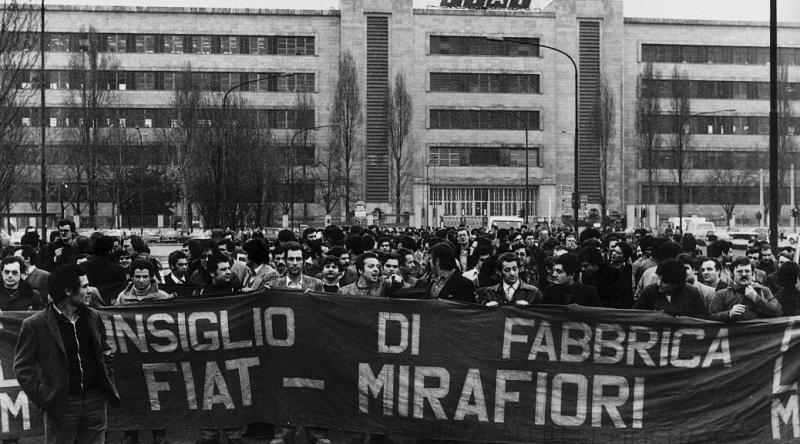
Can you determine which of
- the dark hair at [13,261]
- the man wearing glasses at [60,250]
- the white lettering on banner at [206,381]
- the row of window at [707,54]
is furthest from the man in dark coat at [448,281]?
the row of window at [707,54]

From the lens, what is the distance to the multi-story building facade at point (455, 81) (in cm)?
8188

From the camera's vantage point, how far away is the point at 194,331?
9805 mm

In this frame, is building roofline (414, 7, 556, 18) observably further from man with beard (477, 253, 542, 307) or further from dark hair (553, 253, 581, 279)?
man with beard (477, 253, 542, 307)

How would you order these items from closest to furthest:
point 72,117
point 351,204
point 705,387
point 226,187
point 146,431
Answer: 1. point 705,387
2. point 146,431
3. point 226,187
4. point 72,117
5. point 351,204

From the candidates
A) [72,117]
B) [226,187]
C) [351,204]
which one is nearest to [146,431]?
[226,187]

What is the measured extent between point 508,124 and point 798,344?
75.2 metres

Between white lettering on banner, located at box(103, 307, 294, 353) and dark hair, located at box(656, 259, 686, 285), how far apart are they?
3.43 meters

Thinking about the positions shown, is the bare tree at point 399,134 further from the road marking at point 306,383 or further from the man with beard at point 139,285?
the road marking at point 306,383

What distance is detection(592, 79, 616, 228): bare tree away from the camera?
3258 inches

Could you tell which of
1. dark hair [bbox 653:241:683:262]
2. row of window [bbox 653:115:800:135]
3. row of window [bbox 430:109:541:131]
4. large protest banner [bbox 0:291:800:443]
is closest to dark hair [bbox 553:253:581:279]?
large protest banner [bbox 0:291:800:443]

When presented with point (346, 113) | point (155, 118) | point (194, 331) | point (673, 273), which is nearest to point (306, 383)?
point (194, 331)

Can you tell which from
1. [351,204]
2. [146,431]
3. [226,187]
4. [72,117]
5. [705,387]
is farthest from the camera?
[351,204]

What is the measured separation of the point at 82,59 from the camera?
75.1 m

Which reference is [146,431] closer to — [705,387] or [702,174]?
[705,387]
